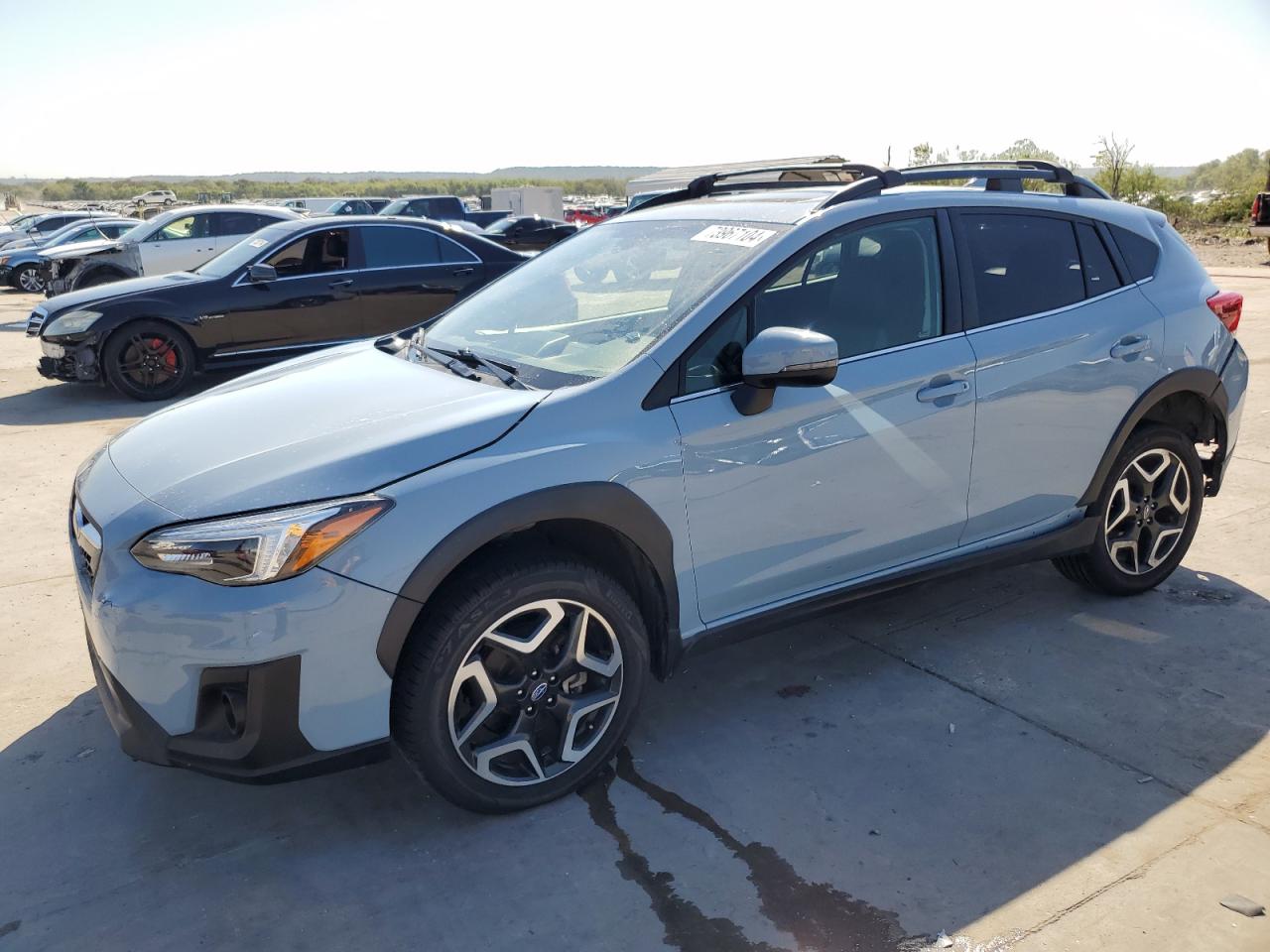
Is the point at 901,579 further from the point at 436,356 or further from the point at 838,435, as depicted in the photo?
the point at 436,356

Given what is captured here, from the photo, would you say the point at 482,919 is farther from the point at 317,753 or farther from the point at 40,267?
the point at 40,267

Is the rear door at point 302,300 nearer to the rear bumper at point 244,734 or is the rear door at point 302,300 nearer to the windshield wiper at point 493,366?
the windshield wiper at point 493,366

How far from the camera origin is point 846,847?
290 cm

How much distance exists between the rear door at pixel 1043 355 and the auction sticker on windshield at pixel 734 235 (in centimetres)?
81

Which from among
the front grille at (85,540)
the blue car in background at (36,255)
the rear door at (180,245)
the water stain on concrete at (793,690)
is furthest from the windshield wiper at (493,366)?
the blue car in background at (36,255)

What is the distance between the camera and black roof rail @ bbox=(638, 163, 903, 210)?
3.82 meters

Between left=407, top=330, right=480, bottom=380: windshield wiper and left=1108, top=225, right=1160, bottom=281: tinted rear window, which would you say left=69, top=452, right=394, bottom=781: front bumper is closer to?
left=407, top=330, right=480, bottom=380: windshield wiper

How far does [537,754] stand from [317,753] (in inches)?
25.9

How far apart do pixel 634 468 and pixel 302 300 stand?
7.05 m

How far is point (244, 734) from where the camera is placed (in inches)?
104

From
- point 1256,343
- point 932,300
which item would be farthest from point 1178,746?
point 1256,343

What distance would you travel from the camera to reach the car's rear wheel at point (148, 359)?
354 inches

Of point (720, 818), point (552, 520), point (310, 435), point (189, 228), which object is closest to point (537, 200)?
point (189, 228)

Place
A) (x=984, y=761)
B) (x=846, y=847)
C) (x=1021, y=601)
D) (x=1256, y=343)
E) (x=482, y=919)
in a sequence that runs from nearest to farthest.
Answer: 1. (x=482, y=919)
2. (x=846, y=847)
3. (x=984, y=761)
4. (x=1021, y=601)
5. (x=1256, y=343)
